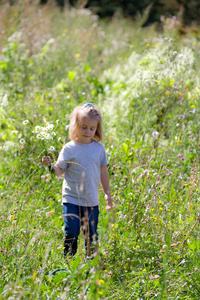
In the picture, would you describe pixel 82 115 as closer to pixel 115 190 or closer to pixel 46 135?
pixel 46 135

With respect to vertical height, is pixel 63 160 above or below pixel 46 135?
below

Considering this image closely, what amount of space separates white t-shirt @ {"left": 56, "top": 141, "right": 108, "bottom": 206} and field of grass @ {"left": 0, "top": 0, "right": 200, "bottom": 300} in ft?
0.62

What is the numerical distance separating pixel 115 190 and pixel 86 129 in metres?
0.80

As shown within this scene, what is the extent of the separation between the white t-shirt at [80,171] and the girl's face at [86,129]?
62 millimetres

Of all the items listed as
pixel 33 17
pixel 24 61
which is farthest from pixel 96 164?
pixel 33 17

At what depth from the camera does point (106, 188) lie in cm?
269

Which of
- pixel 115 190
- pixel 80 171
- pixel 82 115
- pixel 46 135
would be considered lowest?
pixel 115 190

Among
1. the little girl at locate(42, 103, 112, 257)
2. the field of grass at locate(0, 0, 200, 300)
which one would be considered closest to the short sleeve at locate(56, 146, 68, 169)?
the little girl at locate(42, 103, 112, 257)

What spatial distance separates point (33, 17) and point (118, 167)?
20.0 ft

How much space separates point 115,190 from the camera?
3.14 meters

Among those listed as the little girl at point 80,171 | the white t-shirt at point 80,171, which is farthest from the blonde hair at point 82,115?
the white t-shirt at point 80,171

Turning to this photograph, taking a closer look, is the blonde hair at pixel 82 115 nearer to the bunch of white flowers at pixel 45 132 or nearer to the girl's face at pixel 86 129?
the girl's face at pixel 86 129

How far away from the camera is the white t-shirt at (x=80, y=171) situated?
252 centimetres

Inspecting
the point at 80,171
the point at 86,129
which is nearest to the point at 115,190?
the point at 80,171
